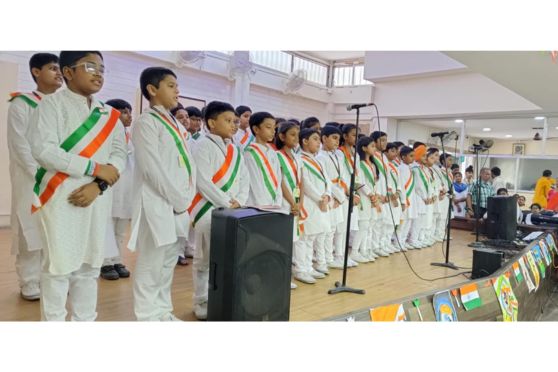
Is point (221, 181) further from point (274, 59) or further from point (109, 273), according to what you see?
point (274, 59)

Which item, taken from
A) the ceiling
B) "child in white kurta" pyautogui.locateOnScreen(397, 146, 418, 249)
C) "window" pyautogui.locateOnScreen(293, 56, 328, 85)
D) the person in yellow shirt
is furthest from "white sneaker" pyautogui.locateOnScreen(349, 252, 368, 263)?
the ceiling

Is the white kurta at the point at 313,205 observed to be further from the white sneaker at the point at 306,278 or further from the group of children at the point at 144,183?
the white sneaker at the point at 306,278

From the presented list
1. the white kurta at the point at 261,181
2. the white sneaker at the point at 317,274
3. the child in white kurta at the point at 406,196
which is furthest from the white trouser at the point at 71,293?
the child in white kurta at the point at 406,196

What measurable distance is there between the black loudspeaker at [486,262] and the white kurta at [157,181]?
9.60 ft

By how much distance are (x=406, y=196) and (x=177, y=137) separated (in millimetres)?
3441

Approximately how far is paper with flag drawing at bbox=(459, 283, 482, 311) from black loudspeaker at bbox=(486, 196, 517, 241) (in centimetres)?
313

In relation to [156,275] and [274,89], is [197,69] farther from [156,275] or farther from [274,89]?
[156,275]

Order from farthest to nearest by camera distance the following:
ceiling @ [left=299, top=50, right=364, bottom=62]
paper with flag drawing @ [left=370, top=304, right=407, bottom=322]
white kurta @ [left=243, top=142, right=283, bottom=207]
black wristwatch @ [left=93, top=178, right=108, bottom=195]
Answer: ceiling @ [left=299, top=50, right=364, bottom=62] → white kurta @ [left=243, top=142, right=283, bottom=207] → paper with flag drawing @ [left=370, top=304, right=407, bottom=322] → black wristwatch @ [left=93, top=178, right=108, bottom=195]

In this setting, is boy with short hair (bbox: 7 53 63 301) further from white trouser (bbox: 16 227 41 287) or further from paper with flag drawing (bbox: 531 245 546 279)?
paper with flag drawing (bbox: 531 245 546 279)

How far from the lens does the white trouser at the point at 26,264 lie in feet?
8.32

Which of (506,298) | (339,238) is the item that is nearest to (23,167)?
(339,238)

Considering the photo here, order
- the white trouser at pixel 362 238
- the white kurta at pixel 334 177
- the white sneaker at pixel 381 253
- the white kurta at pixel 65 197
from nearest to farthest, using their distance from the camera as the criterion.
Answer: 1. the white kurta at pixel 65 197
2. the white kurta at pixel 334 177
3. the white trouser at pixel 362 238
4. the white sneaker at pixel 381 253

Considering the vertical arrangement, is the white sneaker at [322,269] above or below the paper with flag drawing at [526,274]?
below

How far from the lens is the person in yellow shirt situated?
6.70 meters
